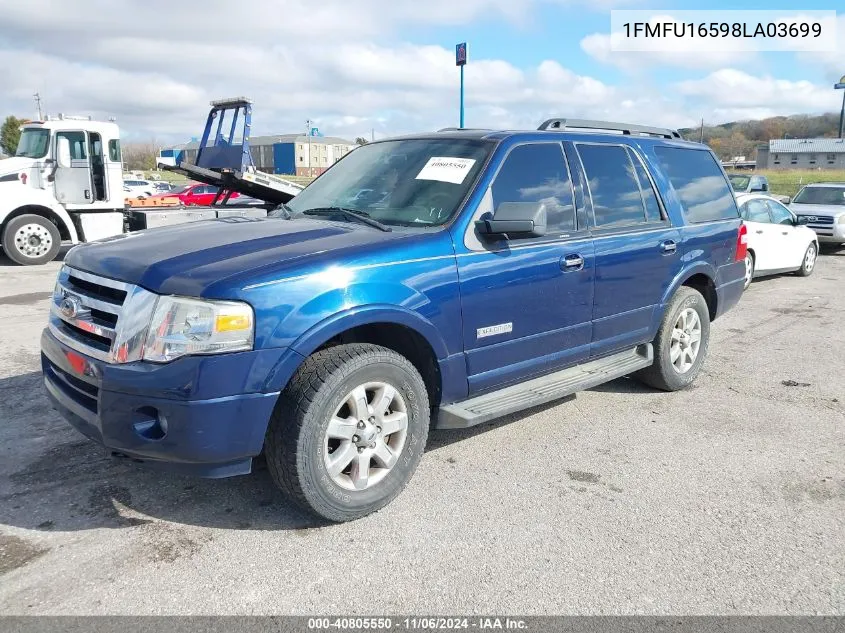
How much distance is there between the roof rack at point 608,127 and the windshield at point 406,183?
34.6 inches

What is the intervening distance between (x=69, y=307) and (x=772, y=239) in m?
11.0

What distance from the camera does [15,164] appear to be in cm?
1294

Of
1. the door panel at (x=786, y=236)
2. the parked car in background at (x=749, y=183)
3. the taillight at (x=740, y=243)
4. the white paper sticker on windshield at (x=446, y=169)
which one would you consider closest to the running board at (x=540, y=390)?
the white paper sticker on windshield at (x=446, y=169)

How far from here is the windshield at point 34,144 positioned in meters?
13.2

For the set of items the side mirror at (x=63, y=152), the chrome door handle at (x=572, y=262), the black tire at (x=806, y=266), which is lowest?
the black tire at (x=806, y=266)

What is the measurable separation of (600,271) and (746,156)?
463 feet

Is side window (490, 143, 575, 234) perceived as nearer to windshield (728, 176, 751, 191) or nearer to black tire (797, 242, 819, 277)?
black tire (797, 242, 819, 277)

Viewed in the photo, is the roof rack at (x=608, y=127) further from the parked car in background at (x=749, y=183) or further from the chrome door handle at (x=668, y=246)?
the parked car in background at (x=749, y=183)

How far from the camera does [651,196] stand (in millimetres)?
5184

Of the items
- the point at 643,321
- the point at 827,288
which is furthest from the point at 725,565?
the point at 827,288

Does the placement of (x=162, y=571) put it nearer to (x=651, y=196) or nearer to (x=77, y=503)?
(x=77, y=503)

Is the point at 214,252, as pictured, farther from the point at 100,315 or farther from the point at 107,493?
the point at 107,493

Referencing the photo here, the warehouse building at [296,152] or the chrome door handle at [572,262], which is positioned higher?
the warehouse building at [296,152]

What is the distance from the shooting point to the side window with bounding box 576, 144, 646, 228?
4703 millimetres
